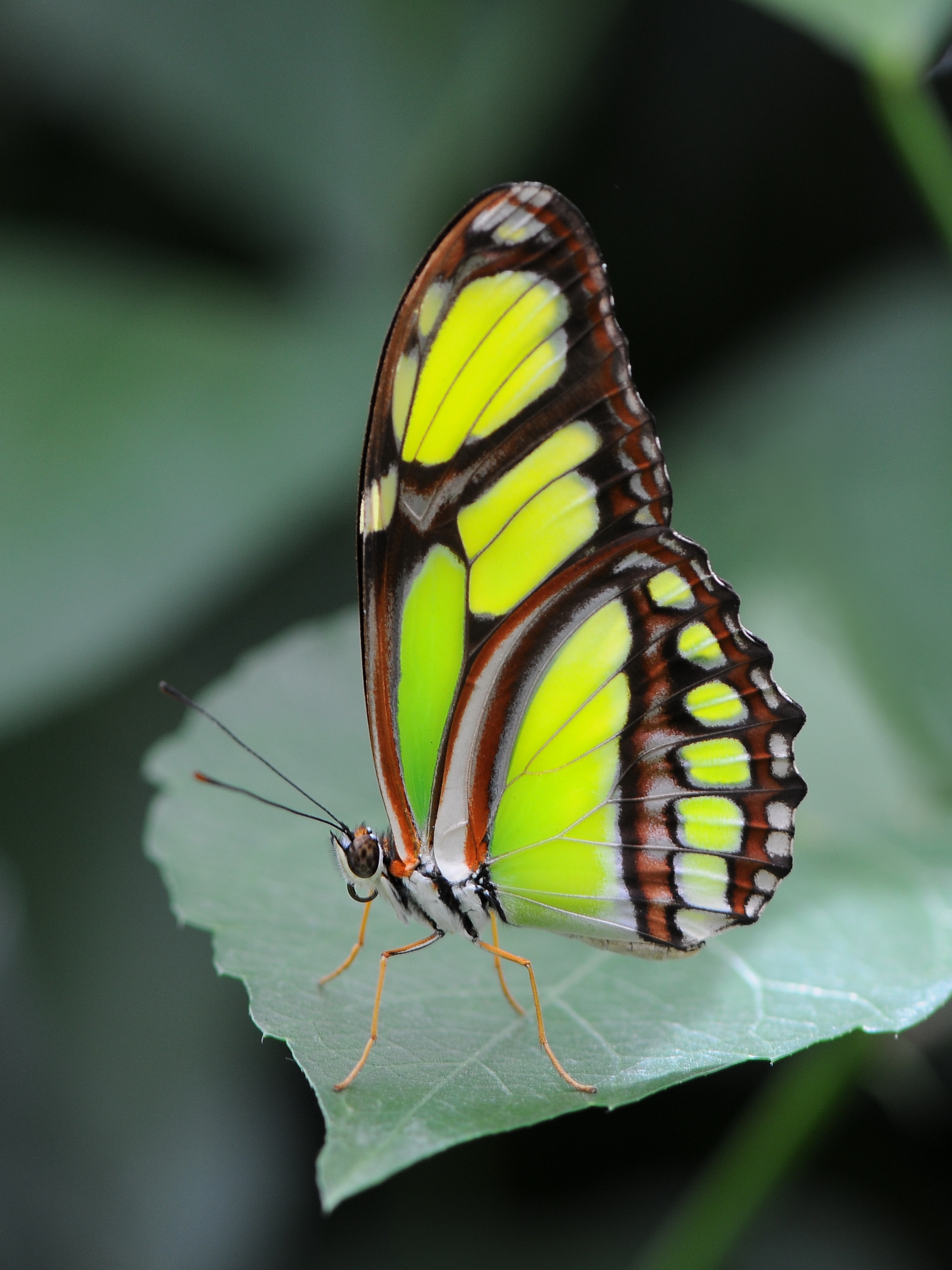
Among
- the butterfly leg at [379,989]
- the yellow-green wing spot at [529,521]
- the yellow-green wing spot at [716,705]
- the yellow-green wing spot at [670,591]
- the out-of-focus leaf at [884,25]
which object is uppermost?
the out-of-focus leaf at [884,25]

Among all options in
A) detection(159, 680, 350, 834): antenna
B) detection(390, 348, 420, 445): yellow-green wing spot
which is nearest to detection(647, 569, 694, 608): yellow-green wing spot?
detection(390, 348, 420, 445): yellow-green wing spot

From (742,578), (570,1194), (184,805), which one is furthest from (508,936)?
(742,578)

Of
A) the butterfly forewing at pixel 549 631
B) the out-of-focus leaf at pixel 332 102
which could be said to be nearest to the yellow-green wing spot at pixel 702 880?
the butterfly forewing at pixel 549 631

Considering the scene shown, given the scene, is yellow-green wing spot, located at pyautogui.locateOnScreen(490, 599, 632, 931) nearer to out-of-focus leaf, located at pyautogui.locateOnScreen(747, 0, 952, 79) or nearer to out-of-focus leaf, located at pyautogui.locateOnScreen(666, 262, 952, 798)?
out-of-focus leaf, located at pyautogui.locateOnScreen(666, 262, 952, 798)

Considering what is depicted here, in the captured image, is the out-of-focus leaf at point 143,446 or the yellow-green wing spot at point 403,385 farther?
the out-of-focus leaf at point 143,446

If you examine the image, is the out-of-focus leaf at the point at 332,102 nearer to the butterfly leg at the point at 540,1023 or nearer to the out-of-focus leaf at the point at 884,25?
the out-of-focus leaf at the point at 884,25

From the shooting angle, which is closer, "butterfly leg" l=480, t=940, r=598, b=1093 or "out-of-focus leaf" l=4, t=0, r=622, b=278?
"butterfly leg" l=480, t=940, r=598, b=1093
